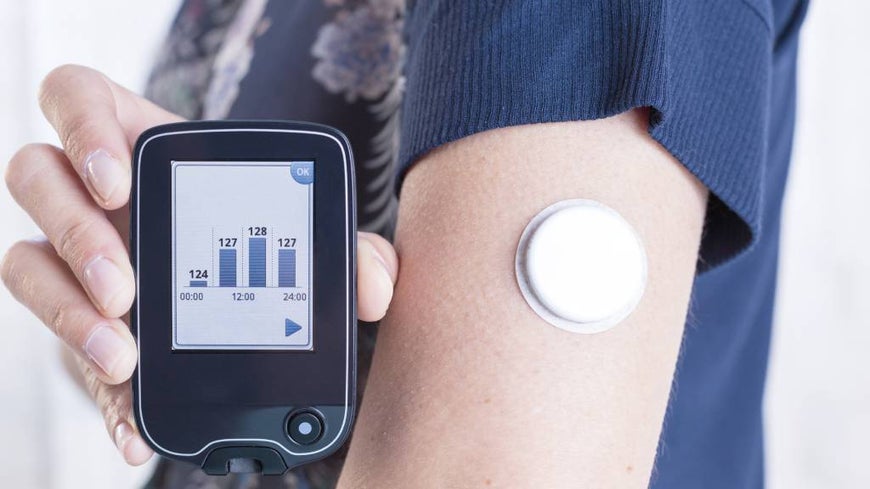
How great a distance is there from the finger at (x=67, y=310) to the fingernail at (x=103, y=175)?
89 millimetres

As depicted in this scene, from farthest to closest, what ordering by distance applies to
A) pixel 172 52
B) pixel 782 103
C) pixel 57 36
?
pixel 57 36 < pixel 172 52 < pixel 782 103

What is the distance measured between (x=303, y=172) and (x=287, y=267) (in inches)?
2.8

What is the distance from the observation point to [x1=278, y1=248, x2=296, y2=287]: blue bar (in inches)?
22.6

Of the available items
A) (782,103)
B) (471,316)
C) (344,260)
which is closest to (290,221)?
(344,260)

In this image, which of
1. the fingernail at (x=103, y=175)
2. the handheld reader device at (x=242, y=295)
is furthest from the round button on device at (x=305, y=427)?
the fingernail at (x=103, y=175)

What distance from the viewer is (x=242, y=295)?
23.0 inches

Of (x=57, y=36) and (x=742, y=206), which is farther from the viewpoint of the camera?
(x=57, y=36)

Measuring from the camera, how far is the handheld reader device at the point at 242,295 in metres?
0.58

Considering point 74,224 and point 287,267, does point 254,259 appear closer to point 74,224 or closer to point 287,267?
point 287,267

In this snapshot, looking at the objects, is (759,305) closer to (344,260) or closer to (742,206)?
(742,206)

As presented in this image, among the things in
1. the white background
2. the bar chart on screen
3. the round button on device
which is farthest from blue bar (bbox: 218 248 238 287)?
A: the white background

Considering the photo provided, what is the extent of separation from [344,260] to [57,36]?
1455mm

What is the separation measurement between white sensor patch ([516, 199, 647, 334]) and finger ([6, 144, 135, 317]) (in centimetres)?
29

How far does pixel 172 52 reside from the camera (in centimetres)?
101
